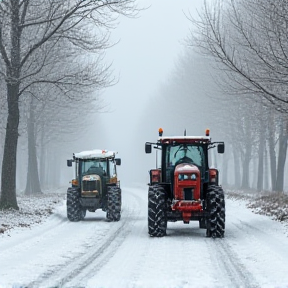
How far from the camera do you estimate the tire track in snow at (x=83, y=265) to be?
8.77 meters

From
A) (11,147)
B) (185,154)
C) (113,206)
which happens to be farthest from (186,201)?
(11,147)

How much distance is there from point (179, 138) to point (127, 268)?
259 inches

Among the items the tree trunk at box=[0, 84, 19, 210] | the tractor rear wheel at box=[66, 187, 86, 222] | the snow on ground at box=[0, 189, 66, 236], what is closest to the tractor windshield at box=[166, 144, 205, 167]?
the snow on ground at box=[0, 189, 66, 236]

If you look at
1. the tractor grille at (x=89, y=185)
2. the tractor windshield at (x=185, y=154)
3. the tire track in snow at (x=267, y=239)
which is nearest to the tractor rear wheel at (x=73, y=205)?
the tractor grille at (x=89, y=185)

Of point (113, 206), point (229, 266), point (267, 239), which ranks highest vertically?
point (113, 206)

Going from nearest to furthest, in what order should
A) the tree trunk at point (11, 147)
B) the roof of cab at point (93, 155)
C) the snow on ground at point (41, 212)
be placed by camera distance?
the snow on ground at point (41, 212) < the tree trunk at point (11, 147) < the roof of cab at point (93, 155)

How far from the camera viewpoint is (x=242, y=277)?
9133 mm

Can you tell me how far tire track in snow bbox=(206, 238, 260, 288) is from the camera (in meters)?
8.76

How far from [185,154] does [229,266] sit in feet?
20.4

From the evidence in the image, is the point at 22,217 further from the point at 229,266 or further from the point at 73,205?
the point at 229,266

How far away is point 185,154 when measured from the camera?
16172mm

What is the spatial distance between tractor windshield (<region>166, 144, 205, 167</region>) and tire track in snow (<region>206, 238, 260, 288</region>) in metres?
2.99

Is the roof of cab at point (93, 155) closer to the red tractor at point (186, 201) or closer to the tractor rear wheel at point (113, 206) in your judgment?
the tractor rear wheel at point (113, 206)

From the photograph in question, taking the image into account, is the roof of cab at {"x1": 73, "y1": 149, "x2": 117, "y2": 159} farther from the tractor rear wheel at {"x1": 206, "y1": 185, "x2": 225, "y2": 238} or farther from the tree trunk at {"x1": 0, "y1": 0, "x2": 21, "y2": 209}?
the tractor rear wheel at {"x1": 206, "y1": 185, "x2": 225, "y2": 238}
